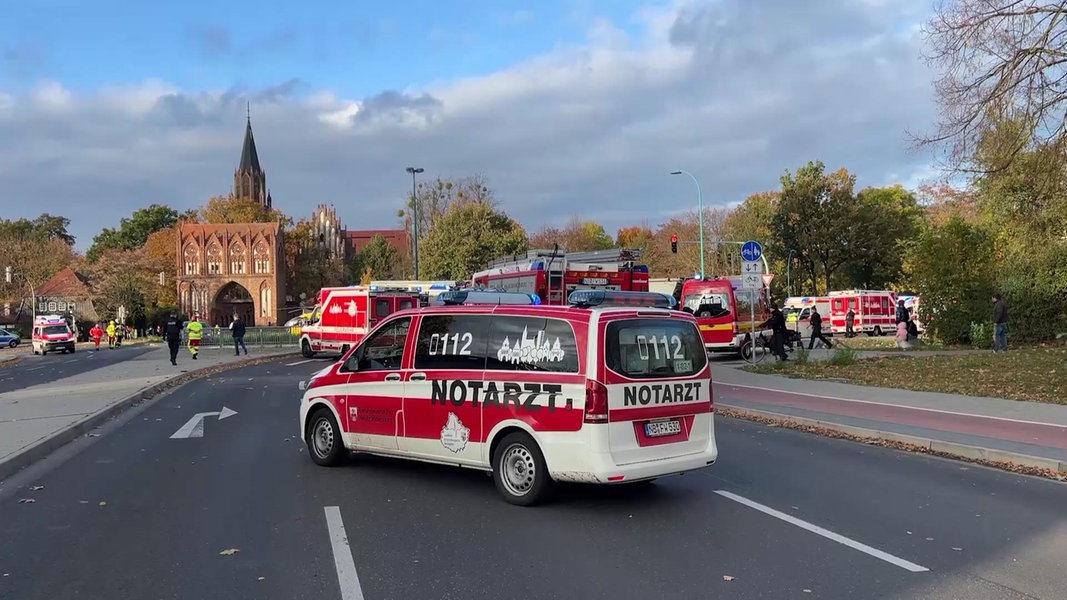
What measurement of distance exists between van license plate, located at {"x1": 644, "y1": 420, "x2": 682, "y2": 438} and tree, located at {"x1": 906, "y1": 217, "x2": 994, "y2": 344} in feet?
78.1

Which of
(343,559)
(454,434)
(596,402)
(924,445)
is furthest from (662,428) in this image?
(924,445)

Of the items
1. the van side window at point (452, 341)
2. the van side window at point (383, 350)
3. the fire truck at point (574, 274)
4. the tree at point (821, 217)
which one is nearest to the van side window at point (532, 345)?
the van side window at point (452, 341)

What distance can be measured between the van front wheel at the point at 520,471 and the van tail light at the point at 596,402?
61 cm

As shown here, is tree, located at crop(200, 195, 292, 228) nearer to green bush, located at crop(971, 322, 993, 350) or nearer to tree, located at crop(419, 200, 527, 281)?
tree, located at crop(419, 200, 527, 281)

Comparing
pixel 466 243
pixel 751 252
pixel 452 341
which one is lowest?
pixel 452 341

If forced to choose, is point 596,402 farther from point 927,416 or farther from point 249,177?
point 249,177

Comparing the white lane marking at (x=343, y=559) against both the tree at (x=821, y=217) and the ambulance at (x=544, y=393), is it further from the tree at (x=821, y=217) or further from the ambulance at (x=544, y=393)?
the tree at (x=821, y=217)

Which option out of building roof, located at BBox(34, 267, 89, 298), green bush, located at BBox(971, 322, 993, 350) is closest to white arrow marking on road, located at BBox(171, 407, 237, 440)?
green bush, located at BBox(971, 322, 993, 350)

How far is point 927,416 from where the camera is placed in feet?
41.6

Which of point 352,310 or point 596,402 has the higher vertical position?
point 352,310

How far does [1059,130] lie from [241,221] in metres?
103

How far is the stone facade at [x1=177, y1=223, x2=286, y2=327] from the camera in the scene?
97.9 metres

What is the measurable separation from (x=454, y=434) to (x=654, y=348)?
2.03m

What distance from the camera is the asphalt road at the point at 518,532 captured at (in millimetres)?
5270
